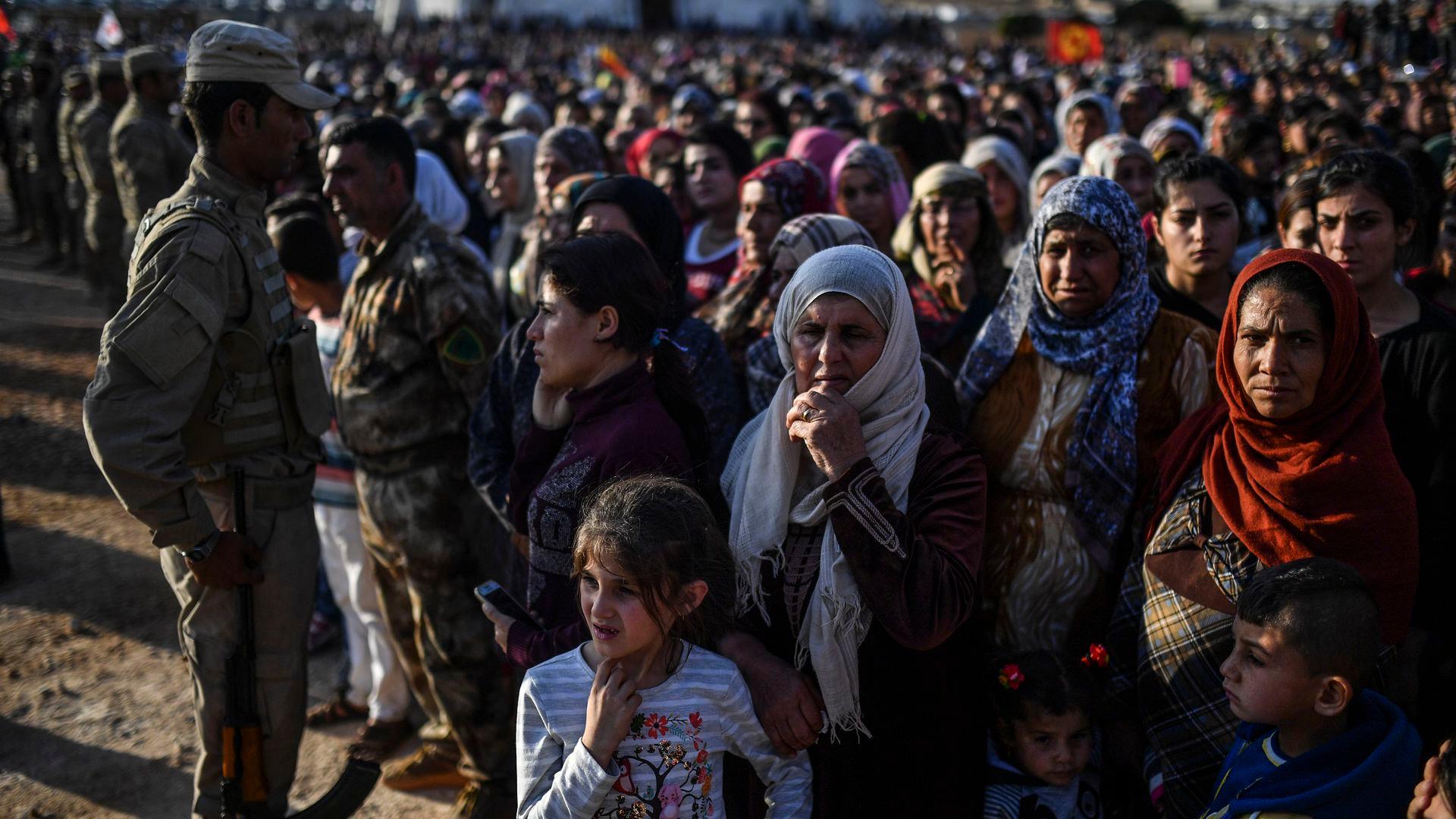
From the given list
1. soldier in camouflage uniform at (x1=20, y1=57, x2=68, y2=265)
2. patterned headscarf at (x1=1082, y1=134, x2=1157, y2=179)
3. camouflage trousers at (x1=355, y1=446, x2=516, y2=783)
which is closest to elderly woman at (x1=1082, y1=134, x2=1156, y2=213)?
patterned headscarf at (x1=1082, y1=134, x2=1157, y2=179)

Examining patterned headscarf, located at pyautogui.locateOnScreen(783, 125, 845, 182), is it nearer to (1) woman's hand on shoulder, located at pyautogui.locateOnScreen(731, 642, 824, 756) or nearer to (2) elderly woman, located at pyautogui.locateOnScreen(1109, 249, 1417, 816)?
(2) elderly woman, located at pyautogui.locateOnScreen(1109, 249, 1417, 816)

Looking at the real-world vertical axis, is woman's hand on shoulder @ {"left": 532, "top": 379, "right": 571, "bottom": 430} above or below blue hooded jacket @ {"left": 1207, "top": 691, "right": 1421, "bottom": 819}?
above

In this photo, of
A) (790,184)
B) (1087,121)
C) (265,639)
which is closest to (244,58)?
(265,639)

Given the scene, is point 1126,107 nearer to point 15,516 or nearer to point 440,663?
point 440,663

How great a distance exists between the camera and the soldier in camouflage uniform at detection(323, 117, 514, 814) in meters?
3.76

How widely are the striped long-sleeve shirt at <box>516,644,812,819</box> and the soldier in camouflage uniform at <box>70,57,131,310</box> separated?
8.97m

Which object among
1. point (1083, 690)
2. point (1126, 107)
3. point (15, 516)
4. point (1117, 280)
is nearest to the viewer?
point (1083, 690)

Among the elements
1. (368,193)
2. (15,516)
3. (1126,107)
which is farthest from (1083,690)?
(1126,107)

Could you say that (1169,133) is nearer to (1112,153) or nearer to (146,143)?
(1112,153)

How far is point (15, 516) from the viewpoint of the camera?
6625mm

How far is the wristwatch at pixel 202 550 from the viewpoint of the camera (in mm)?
3029

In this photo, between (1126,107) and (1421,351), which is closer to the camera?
(1421,351)

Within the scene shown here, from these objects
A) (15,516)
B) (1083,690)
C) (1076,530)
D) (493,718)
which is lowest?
(15,516)

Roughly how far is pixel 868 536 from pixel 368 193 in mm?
2455
